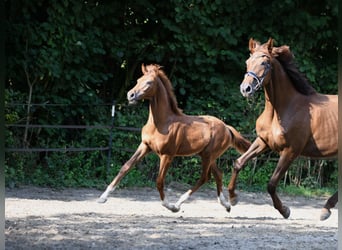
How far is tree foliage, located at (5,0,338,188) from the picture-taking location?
11211 millimetres

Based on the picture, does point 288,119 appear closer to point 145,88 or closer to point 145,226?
point 145,88

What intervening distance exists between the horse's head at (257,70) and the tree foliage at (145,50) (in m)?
5.18

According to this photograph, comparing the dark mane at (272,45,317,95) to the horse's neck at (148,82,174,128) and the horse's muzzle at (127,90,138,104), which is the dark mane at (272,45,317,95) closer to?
the horse's neck at (148,82,174,128)

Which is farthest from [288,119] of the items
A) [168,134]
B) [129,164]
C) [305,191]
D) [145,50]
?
[145,50]

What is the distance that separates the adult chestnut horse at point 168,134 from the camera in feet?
24.4

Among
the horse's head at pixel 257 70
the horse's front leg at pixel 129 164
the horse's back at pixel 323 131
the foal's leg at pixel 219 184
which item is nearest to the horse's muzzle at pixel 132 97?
the horse's front leg at pixel 129 164

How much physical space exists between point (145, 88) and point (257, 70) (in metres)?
1.68

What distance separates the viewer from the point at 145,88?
7.46m

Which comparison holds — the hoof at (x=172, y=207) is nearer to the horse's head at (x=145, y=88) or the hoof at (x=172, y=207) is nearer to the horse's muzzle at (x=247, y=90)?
the horse's head at (x=145, y=88)

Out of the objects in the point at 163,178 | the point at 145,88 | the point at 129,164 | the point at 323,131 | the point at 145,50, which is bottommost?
the point at 163,178

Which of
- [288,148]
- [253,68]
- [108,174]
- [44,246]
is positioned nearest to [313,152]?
[288,148]

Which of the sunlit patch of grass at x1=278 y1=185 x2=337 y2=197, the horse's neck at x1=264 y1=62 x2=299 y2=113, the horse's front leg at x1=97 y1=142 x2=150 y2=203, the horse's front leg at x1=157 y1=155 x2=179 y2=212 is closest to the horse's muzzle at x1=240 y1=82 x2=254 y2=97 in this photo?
the horse's neck at x1=264 y1=62 x2=299 y2=113

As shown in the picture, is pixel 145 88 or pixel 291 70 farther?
pixel 145 88

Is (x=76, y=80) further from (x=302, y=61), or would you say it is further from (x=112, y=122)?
(x=302, y=61)
